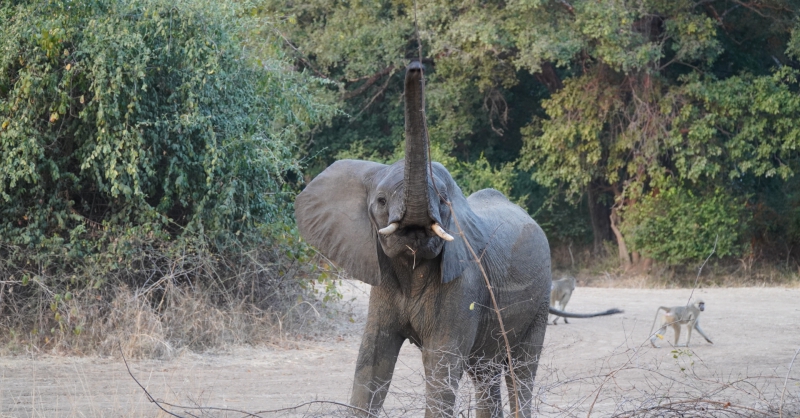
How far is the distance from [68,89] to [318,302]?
4.43 metres

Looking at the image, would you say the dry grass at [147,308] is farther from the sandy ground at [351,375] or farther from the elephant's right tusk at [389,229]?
the elephant's right tusk at [389,229]

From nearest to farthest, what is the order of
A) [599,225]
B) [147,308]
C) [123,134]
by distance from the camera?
[123,134]
[147,308]
[599,225]

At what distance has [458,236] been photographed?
5.58m

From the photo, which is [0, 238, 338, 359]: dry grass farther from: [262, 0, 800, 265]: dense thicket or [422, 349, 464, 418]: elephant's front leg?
[262, 0, 800, 265]: dense thicket

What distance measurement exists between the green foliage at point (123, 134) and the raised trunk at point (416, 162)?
6.42 metres

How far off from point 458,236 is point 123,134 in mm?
6239

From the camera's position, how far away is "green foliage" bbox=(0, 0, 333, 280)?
1052cm

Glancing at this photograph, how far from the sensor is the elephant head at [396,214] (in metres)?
4.79

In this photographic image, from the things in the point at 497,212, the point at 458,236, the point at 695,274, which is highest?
the point at 497,212

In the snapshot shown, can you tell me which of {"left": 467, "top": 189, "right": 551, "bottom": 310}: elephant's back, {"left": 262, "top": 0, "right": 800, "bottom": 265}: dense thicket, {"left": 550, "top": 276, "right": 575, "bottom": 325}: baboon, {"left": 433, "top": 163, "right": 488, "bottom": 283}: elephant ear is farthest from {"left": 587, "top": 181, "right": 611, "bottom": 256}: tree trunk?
{"left": 433, "top": 163, "right": 488, "bottom": 283}: elephant ear

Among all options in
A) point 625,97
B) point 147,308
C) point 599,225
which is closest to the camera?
point 147,308

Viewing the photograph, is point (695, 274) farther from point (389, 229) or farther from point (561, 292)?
point (389, 229)

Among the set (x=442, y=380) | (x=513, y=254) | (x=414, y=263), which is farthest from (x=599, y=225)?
(x=414, y=263)

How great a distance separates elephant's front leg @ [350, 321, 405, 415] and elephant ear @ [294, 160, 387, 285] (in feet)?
1.19
